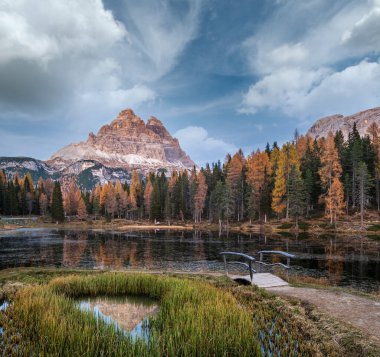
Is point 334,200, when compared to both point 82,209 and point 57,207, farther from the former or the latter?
point 82,209

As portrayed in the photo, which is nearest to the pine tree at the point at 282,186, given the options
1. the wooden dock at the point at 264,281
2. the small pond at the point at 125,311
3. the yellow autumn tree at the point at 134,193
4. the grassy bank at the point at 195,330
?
the wooden dock at the point at 264,281

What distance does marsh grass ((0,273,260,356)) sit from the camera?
6.04 m

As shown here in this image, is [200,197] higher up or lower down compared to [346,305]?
higher up

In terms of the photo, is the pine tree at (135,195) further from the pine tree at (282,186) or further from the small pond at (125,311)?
the small pond at (125,311)

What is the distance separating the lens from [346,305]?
10.5 metres

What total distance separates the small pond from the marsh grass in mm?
451

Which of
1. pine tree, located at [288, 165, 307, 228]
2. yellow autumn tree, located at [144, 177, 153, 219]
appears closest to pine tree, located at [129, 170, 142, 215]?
yellow autumn tree, located at [144, 177, 153, 219]

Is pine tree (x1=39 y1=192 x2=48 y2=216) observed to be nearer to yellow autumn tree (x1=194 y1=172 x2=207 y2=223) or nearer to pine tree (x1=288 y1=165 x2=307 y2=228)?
yellow autumn tree (x1=194 y1=172 x2=207 y2=223)

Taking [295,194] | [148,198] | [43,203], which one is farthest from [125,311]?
[43,203]

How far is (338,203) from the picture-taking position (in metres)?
57.8

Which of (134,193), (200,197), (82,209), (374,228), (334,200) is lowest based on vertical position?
(374,228)

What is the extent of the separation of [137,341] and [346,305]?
8.19 m

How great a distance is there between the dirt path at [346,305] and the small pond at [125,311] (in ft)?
18.7

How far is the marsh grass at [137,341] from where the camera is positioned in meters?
6.04
